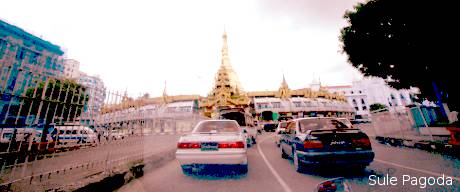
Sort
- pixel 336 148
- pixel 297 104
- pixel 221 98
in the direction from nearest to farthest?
1. pixel 336 148
2. pixel 221 98
3. pixel 297 104

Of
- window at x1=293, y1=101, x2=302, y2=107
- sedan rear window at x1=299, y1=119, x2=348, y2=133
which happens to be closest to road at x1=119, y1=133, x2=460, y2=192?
sedan rear window at x1=299, y1=119, x2=348, y2=133

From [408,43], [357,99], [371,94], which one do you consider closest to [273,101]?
[408,43]

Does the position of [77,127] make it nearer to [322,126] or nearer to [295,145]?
[295,145]

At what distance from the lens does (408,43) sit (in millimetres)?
10664

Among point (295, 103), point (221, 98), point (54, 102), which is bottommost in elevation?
point (54, 102)

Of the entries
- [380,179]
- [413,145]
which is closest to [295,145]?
[380,179]

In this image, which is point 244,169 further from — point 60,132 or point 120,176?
point 60,132

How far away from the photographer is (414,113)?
11180 mm

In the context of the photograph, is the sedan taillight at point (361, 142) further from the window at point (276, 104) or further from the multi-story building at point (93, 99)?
the window at point (276, 104)

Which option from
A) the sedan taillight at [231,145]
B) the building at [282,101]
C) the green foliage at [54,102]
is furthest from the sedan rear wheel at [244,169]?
the building at [282,101]

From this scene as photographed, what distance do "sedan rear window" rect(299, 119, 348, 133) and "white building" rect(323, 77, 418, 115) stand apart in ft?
305

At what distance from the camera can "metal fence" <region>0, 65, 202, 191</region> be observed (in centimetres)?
314

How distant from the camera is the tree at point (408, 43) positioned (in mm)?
8781

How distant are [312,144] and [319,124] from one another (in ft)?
5.50
